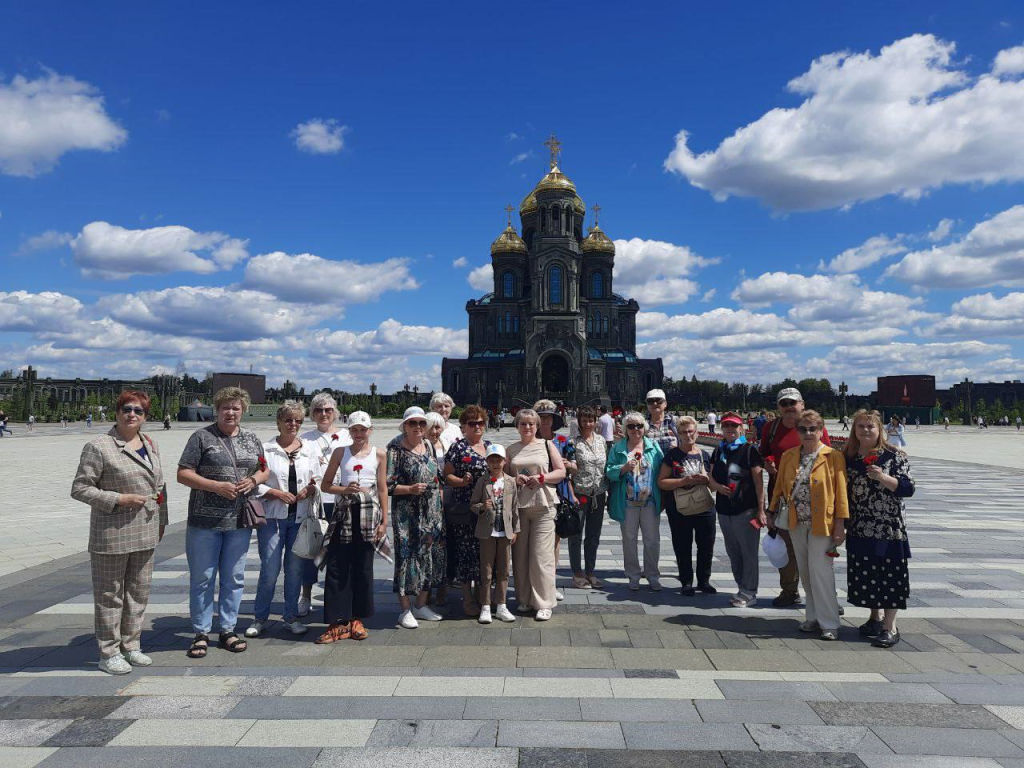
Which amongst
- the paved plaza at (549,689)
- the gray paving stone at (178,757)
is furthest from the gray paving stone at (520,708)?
the gray paving stone at (178,757)

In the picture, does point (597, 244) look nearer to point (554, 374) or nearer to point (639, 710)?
point (554, 374)

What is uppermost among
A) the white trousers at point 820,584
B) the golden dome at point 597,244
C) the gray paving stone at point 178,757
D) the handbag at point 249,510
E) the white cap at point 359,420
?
the golden dome at point 597,244

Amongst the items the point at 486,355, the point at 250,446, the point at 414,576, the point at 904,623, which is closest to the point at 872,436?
the point at 904,623

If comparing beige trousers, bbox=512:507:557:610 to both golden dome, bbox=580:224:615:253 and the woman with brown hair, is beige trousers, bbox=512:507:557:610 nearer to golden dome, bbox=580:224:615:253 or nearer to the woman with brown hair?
the woman with brown hair

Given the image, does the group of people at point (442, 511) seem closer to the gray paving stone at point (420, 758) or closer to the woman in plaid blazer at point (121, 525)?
the woman in plaid blazer at point (121, 525)

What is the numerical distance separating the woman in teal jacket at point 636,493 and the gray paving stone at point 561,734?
119 inches

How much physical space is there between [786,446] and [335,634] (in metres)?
4.46

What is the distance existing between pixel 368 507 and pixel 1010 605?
241 inches

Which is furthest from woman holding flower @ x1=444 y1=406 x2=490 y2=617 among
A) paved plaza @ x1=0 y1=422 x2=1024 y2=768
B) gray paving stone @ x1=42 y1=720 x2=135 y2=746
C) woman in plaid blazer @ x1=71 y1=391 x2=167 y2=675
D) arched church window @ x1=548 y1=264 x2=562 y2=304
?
arched church window @ x1=548 y1=264 x2=562 y2=304

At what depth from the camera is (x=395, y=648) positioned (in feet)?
16.8

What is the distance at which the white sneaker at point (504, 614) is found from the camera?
227 inches

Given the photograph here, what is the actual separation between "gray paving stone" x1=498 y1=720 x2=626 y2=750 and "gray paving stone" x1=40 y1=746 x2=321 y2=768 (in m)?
1.07

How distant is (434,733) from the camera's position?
3.68 metres

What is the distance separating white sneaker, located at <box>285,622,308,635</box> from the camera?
5.42 m
